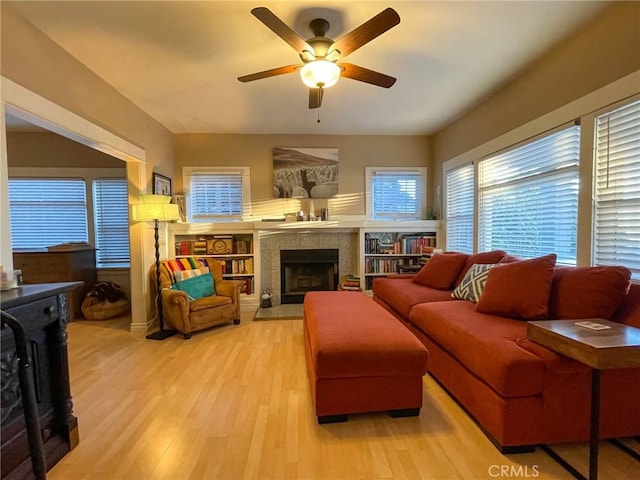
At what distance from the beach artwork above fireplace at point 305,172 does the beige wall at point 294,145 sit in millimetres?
94

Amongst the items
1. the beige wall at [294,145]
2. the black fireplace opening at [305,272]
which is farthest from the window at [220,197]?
the black fireplace opening at [305,272]

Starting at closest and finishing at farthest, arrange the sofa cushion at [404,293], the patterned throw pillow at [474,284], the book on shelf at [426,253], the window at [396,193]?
1. the patterned throw pillow at [474,284]
2. the sofa cushion at [404,293]
3. the book on shelf at [426,253]
4. the window at [396,193]

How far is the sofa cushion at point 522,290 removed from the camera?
2016 millimetres

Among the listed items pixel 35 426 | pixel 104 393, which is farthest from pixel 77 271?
pixel 35 426

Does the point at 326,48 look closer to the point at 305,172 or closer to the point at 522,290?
the point at 522,290

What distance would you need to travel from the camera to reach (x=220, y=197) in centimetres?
460

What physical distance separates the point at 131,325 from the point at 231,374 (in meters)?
1.88

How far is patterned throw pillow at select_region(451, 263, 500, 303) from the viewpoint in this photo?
100 inches

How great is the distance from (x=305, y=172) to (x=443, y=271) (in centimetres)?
241

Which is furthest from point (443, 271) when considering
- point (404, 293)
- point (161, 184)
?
point (161, 184)

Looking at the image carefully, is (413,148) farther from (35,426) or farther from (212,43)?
(35,426)

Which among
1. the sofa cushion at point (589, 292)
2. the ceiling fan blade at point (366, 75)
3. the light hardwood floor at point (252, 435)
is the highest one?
the ceiling fan blade at point (366, 75)

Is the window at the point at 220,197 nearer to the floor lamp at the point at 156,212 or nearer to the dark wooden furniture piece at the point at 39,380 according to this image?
the floor lamp at the point at 156,212

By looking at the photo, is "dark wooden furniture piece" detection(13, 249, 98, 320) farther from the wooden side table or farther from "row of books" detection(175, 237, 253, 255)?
the wooden side table
